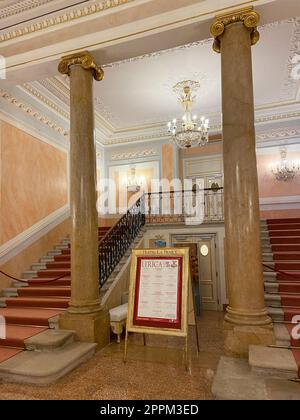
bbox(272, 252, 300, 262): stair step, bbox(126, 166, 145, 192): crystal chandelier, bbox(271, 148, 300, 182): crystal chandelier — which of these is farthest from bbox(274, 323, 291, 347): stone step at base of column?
bbox(126, 166, 145, 192): crystal chandelier

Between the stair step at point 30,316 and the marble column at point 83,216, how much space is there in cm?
41

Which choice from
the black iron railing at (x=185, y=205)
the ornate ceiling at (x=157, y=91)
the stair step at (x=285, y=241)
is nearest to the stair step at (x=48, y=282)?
the black iron railing at (x=185, y=205)

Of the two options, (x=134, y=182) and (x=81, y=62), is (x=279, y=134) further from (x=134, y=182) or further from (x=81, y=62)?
(x=81, y=62)

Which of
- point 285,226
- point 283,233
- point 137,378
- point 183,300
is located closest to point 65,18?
point 183,300

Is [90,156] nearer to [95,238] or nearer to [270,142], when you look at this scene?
[95,238]

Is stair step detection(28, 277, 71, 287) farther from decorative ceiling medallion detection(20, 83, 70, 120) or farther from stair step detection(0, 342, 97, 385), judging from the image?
decorative ceiling medallion detection(20, 83, 70, 120)

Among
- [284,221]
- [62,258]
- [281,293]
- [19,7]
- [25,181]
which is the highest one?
[19,7]

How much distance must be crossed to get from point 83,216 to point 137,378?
220 cm

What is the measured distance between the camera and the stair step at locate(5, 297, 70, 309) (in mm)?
5199

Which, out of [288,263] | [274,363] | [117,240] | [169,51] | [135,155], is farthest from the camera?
[135,155]

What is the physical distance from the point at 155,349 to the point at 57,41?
485 cm

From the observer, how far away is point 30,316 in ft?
15.4

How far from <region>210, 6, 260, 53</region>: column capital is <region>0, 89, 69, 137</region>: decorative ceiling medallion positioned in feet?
15.1
